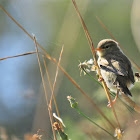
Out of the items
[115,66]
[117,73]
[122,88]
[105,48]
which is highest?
[105,48]

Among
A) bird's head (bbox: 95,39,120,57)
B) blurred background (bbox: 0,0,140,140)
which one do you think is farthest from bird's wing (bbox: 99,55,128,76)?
blurred background (bbox: 0,0,140,140)

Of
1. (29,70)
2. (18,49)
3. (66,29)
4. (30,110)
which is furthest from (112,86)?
(29,70)

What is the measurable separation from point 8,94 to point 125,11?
10.6 ft

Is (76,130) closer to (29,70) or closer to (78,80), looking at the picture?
(78,80)

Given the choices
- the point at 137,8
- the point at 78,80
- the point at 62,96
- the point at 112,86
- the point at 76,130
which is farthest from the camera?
the point at 62,96

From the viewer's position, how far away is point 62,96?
16.2ft

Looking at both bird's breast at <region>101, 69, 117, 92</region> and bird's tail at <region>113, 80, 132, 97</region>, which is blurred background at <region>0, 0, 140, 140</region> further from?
bird's tail at <region>113, 80, 132, 97</region>

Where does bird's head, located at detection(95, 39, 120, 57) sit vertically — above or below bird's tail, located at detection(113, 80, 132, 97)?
above

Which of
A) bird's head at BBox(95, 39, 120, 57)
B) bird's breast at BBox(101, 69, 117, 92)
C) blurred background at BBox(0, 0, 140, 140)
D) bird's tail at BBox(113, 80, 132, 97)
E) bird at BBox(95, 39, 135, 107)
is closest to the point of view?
bird's tail at BBox(113, 80, 132, 97)

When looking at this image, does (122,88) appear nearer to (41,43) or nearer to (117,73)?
(117,73)

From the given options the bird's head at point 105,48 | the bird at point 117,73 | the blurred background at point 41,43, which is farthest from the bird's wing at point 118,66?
the blurred background at point 41,43

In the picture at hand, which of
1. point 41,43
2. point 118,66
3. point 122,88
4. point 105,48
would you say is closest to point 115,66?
point 118,66

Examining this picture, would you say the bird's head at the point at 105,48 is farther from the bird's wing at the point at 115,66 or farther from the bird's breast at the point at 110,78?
the bird's breast at the point at 110,78

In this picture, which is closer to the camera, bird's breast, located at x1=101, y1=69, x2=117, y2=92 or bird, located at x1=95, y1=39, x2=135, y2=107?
bird, located at x1=95, y1=39, x2=135, y2=107
